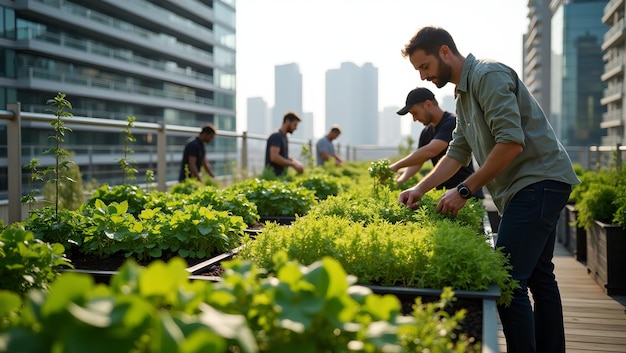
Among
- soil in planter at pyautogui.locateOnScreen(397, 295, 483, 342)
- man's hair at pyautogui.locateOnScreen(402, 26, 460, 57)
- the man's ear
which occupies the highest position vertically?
man's hair at pyautogui.locateOnScreen(402, 26, 460, 57)

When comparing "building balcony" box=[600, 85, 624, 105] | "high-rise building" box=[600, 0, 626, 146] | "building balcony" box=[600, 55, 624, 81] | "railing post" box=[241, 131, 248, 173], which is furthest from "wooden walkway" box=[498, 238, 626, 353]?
"building balcony" box=[600, 85, 624, 105]

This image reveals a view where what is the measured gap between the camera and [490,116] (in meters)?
3.05

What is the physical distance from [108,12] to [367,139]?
318ft

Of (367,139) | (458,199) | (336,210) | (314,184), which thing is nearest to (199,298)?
(458,199)

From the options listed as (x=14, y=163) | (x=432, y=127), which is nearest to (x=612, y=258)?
(x=432, y=127)

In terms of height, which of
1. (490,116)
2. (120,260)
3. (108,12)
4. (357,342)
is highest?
(108,12)

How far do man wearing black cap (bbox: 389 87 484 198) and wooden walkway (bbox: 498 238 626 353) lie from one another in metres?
1.42

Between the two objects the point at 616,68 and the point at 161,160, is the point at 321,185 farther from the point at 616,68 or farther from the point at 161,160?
the point at 616,68

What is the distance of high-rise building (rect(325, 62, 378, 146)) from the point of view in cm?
14225

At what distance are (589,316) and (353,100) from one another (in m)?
138

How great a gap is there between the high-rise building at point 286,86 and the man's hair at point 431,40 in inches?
4807

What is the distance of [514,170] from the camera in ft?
10.6

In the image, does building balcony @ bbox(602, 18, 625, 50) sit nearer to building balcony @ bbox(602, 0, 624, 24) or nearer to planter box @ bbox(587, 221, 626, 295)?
building balcony @ bbox(602, 0, 624, 24)

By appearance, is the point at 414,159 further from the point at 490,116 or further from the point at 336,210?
the point at 490,116
